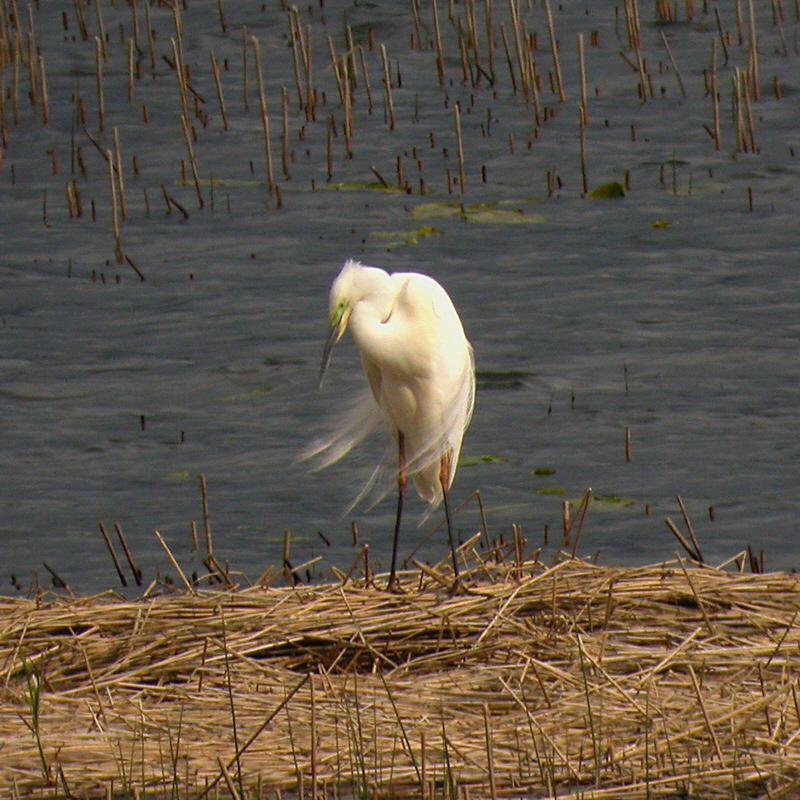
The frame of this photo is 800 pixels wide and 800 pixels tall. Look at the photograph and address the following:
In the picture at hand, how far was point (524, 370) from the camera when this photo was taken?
337 inches

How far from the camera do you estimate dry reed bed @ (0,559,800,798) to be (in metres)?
3.83

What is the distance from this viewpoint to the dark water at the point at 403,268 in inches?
287

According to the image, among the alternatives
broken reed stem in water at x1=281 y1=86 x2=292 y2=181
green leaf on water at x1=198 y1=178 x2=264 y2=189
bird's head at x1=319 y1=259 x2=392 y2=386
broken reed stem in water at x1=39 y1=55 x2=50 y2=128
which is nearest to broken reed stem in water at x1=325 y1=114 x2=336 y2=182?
broken reed stem in water at x1=281 y1=86 x2=292 y2=181

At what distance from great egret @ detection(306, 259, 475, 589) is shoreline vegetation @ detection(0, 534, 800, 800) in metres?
0.54

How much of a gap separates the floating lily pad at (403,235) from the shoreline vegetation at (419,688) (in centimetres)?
480

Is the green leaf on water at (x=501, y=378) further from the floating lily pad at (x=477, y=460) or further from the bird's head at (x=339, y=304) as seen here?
the bird's head at (x=339, y=304)

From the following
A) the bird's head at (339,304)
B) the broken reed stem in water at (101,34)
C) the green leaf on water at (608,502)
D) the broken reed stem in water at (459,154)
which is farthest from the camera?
the broken reed stem in water at (101,34)

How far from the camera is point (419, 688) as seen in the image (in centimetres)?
443

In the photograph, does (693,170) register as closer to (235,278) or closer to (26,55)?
(235,278)

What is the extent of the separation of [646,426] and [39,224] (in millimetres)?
4440

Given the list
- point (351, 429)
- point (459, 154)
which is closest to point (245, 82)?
point (459, 154)

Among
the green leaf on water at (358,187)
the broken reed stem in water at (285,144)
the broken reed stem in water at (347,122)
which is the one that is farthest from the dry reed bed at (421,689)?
the broken reed stem in water at (347,122)

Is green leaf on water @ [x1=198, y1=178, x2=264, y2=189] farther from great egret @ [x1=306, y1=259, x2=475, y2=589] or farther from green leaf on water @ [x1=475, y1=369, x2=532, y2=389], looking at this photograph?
great egret @ [x1=306, y1=259, x2=475, y2=589]

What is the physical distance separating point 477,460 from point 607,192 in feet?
11.6
